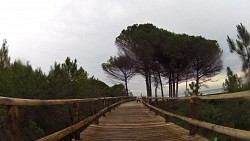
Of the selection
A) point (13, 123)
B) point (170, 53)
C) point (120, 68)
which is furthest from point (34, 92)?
point (120, 68)

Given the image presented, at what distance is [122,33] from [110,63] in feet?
27.9

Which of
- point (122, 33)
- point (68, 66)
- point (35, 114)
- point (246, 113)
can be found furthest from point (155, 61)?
point (35, 114)

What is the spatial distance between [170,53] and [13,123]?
Result: 3670 centimetres

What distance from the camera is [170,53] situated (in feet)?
130

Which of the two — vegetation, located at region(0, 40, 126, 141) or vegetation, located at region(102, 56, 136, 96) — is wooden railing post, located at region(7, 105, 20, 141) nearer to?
vegetation, located at region(0, 40, 126, 141)

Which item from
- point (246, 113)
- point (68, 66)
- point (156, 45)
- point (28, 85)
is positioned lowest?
point (246, 113)

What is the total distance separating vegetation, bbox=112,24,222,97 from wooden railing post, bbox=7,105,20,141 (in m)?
36.2

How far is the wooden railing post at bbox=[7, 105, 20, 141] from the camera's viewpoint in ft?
11.1

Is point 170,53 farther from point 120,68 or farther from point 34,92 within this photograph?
point 34,92

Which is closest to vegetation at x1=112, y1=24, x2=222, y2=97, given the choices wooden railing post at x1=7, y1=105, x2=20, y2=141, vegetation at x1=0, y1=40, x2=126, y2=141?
vegetation at x1=0, y1=40, x2=126, y2=141

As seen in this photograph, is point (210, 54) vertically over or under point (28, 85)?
over

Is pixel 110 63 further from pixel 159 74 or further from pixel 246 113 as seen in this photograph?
pixel 246 113

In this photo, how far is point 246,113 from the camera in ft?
64.0

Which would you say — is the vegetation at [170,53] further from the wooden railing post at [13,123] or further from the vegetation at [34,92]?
the wooden railing post at [13,123]
